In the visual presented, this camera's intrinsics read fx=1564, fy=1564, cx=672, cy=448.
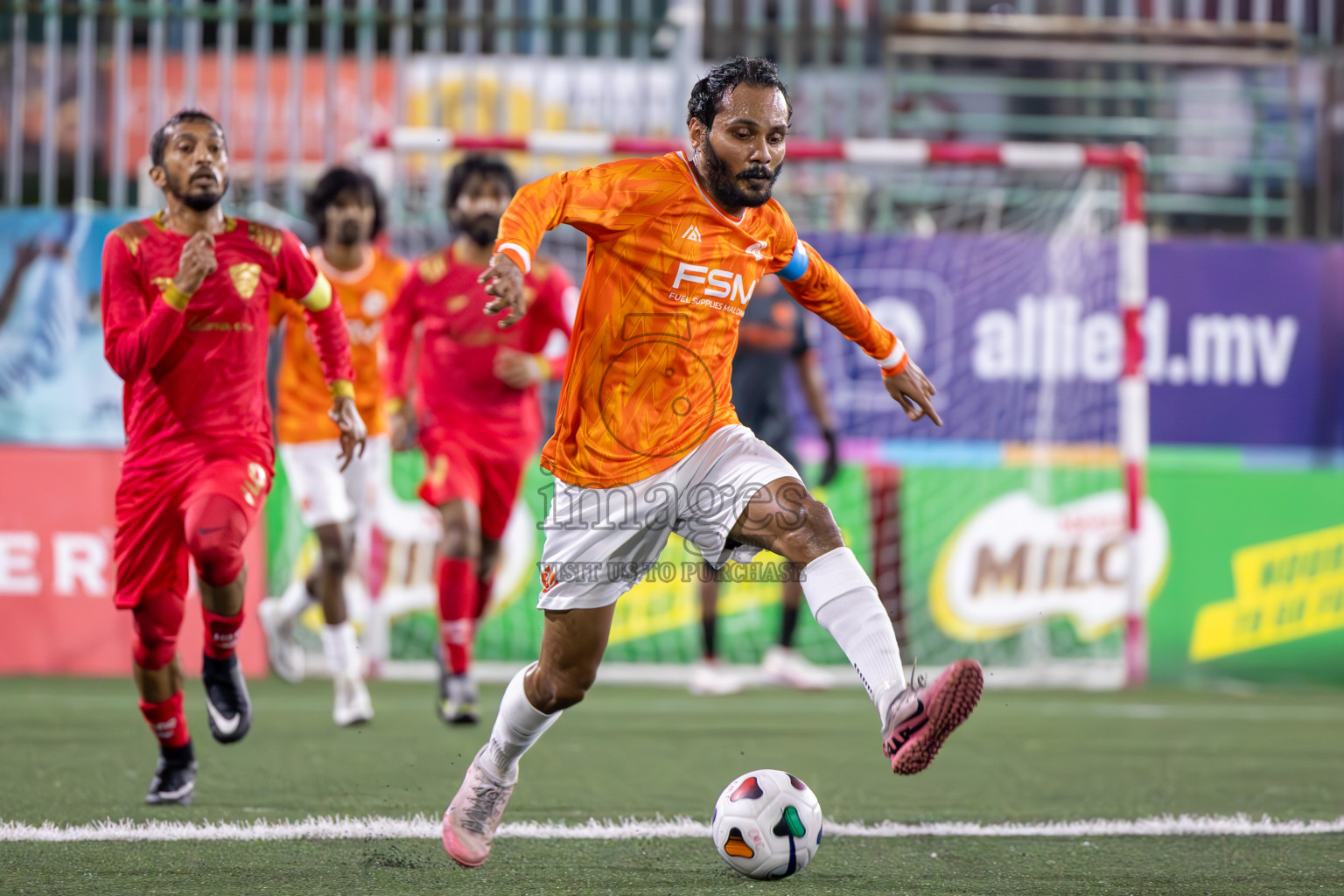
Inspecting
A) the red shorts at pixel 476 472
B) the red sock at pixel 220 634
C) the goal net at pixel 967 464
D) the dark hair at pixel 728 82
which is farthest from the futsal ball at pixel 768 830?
Answer: the goal net at pixel 967 464

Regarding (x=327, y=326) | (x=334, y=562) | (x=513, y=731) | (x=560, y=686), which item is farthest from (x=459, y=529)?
(x=560, y=686)

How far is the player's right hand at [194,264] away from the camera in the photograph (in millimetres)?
4203

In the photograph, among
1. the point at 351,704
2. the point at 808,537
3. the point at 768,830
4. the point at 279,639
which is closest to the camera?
the point at 808,537

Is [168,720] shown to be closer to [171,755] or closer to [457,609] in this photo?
[171,755]

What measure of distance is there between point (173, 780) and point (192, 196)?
5.66ft

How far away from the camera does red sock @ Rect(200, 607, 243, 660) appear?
4.66 m

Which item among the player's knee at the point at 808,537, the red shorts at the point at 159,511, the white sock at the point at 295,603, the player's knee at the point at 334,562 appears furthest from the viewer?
the white sock at the point at 295,603

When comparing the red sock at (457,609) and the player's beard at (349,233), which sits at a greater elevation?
the player's beard at (349,233)

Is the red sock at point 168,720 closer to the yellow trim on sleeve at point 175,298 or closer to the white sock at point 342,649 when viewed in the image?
the yellow trim on sleeve at point 175,298

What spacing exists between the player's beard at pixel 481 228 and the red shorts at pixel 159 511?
7.69 ft

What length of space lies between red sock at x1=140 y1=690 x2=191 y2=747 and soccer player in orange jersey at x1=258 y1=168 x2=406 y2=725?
1.77 meters

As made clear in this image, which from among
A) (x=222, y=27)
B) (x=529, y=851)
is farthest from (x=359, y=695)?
(x=222, y=27)

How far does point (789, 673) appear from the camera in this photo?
8508 mm

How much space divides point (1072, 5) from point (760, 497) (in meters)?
8.83
